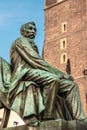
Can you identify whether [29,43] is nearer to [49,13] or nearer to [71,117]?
[71,117]

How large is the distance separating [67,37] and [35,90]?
3976cm

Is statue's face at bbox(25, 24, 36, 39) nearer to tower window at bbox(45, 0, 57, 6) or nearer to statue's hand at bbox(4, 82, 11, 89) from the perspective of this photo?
statue's hand at bbox(4, 82, 11, 89)

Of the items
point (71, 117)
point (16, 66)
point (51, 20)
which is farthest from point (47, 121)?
point (51, 20)

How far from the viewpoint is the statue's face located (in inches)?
266

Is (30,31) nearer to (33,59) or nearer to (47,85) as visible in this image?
(33,59)

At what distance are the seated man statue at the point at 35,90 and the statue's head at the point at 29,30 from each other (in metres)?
0.22

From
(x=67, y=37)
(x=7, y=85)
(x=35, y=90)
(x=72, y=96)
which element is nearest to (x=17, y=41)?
(x=7, y=85)

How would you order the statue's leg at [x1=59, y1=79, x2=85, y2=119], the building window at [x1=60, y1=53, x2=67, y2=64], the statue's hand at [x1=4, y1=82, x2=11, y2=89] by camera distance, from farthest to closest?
1. the building window at [x1=60, y1=53, x2=67, y2=64]
2. the statue's hand at [x1=4, y1=82, x2=11, y2=89]
3. the statue's leg at [x1=59, y1=79, x2=85, y2=119]

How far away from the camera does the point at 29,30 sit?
22.2 feet

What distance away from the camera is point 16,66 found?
21.3 ft

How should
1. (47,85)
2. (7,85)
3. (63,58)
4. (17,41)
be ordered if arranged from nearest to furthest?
(47,85) < (7,85) < (17,41) < (63,58)

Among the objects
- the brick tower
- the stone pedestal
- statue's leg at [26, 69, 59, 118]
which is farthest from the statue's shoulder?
the brick tower

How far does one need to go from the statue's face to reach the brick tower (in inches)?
1379

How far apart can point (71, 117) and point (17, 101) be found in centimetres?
74
